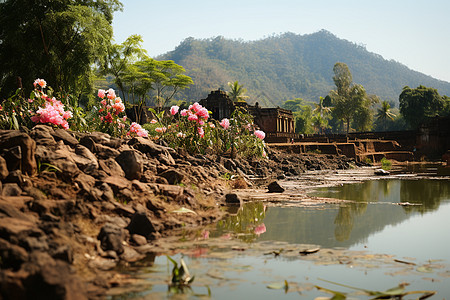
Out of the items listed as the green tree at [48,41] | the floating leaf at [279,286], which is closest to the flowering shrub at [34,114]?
the floating leaf at [279,286]

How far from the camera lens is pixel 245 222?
5.46 metres

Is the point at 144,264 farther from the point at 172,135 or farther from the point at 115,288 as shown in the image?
the point at 172,135

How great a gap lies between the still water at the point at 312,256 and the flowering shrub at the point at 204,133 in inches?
200

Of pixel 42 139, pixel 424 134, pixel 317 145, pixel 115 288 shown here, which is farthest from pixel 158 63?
pixel 115 288

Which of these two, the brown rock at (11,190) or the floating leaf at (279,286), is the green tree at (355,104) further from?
the floating leaf at (279,286)

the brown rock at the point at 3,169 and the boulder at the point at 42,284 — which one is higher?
the brown rock at the point at 3,169

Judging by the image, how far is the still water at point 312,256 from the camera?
2932 mm

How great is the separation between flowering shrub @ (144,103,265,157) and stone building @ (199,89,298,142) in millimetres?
22370

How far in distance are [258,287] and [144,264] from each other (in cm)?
106

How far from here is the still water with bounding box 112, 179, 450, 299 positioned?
115 inches

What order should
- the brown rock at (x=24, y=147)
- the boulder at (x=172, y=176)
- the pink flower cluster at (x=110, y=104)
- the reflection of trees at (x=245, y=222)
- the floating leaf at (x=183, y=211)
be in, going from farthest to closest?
the pink flower cluster at (x=110, y=104), the boulder at (x=172, y=176), the floating leaf at (x=183, y=211), the reflection of trees at (x=245, y=222), the brown rock at (x=24, y=147)

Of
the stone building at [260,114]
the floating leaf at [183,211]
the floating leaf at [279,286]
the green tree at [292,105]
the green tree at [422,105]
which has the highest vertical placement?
the green tree at [292,105]

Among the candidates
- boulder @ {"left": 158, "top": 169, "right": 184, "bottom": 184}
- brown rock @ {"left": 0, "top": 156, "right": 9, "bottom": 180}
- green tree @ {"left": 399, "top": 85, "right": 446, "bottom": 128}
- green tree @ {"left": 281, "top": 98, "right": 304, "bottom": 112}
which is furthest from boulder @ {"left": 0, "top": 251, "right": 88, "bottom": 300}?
green tree @ {"left": 281, "top": 98, "right": 304, "bottom": 112}

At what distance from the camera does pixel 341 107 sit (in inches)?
2719
